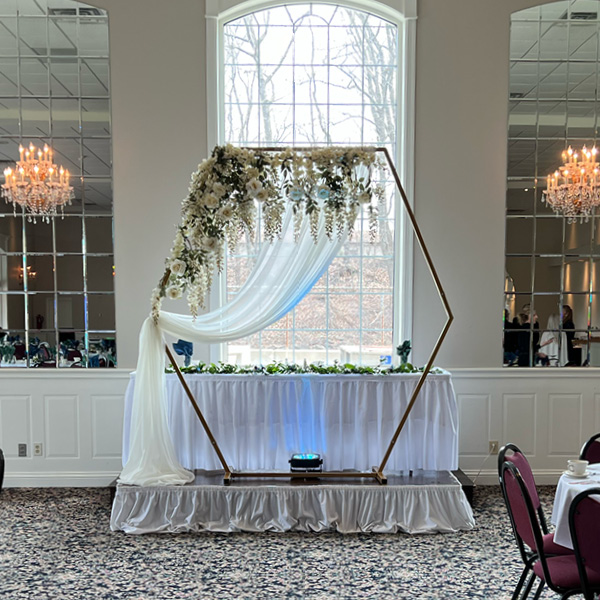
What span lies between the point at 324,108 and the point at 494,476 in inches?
147

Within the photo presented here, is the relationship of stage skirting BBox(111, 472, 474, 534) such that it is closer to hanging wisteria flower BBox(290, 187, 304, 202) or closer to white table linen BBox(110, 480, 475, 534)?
white table linen BBox(110, 480, 475, 534)

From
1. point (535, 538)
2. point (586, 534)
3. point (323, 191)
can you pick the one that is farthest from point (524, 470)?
point (323, 191)

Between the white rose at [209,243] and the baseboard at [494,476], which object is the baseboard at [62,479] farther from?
the baseboard at [494,476]

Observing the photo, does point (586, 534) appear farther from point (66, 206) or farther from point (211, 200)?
point (66, 206)

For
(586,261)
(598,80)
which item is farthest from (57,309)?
(598,80)

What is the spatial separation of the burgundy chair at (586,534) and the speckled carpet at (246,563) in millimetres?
957

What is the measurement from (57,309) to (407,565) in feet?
12.1

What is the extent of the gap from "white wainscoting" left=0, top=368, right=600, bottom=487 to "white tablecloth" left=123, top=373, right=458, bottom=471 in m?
0.86

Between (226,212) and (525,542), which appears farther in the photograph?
(226,212)

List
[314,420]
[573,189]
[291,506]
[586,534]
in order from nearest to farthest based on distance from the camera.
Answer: [586,534], [291,506], [314,420], [573,189]

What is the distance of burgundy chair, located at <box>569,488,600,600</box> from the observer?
2270mm

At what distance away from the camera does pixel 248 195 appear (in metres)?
3.80

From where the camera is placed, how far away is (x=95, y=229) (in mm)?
5086

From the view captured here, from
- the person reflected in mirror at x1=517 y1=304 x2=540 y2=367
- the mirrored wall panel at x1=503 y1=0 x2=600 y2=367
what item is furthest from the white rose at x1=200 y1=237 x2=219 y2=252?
the person reflected in mirror at x1=517 y1=304 x2=540 y2=367
